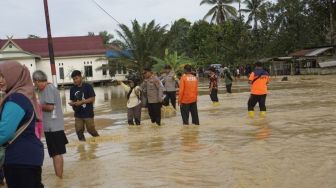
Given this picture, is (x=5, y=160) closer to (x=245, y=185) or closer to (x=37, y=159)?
(x=37, y=159)

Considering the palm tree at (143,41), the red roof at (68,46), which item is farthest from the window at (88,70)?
the palm tree at (143,41)

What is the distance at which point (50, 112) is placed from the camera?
23.7ft

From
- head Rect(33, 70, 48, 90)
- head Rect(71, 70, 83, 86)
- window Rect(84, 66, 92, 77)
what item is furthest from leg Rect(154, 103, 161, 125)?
window Rect(84, 66, 92, 77)

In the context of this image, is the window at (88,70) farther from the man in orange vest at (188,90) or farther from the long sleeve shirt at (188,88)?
the long sleeve shirt at (188,88)

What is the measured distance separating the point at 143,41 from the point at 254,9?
27.0 metres

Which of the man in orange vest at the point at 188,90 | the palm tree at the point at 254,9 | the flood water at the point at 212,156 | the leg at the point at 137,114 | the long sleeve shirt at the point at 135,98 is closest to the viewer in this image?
the flood water at the point at 212,156

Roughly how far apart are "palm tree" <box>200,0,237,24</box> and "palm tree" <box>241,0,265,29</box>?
1588 mm

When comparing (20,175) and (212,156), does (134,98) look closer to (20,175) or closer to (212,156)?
(212,156)

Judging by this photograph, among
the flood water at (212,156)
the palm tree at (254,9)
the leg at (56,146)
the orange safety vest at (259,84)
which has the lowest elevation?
the flood water at (212,156)

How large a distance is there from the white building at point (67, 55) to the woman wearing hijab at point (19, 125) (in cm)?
5547

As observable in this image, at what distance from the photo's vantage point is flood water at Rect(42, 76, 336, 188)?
265 inches

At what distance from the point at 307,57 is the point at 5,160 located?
4836 centimetres

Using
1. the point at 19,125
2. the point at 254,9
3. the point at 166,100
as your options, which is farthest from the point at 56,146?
the point at 254,9

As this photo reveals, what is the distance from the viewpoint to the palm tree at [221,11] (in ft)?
223
